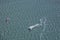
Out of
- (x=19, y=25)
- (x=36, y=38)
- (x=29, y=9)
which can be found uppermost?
(x=29, y=9)

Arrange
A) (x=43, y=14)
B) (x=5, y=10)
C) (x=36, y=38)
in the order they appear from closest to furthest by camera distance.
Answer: (x=36, y=38)
(x=43, y=14)
(x=5, y=10)

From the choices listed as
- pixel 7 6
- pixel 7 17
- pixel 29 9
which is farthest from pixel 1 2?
pixel 29 9

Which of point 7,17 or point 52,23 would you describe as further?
point 7,17

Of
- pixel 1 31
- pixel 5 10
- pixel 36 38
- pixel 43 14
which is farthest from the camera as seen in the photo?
pixel 5 10

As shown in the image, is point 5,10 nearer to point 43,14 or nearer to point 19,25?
point 19,25

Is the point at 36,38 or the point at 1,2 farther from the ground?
the point at 1,2

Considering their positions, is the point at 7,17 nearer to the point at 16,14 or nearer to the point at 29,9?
the point at 16,14

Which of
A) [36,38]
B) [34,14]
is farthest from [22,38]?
[34,14]
